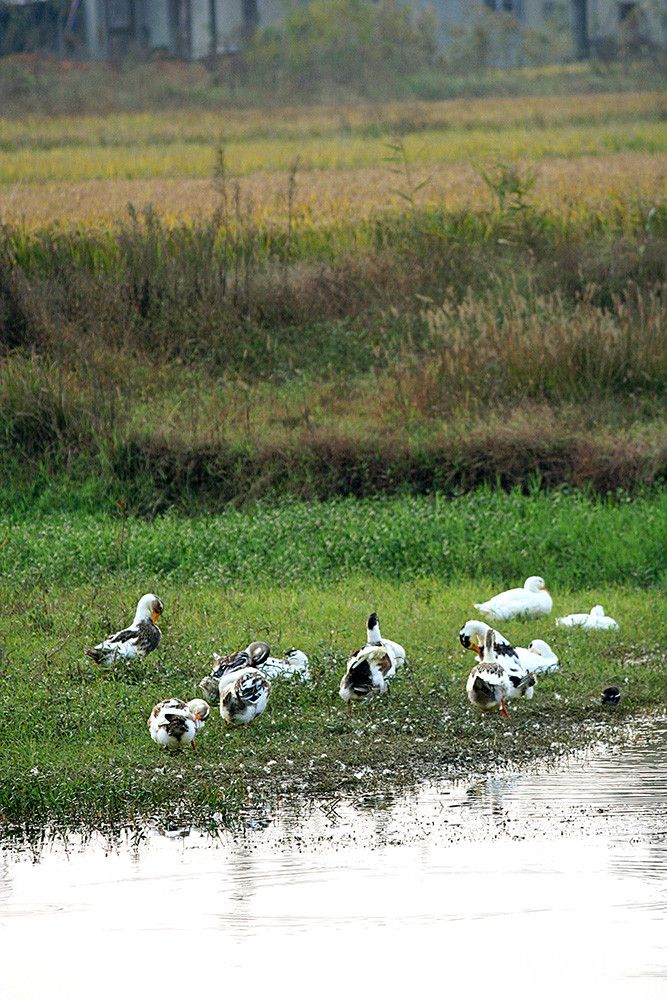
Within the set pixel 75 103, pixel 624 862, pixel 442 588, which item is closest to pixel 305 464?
pixel 442 588

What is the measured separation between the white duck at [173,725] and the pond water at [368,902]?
24.7 inches

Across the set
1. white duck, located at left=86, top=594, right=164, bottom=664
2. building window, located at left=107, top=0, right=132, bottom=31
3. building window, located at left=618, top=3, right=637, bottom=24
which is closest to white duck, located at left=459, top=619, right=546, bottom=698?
white duck, located at left=86, top=594, right=164, bottom=664

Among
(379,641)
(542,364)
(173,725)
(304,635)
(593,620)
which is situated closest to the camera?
(173,725)

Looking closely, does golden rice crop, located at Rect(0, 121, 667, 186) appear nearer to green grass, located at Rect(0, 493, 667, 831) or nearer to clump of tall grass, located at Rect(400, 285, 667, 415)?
clump of tall grass, located at Rect(400, 285, 667, 415)

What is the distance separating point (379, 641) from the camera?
768 centimetres

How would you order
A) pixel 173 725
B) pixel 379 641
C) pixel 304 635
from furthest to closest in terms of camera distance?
pixel 304 635 → pixel 379 641 → pixel 173 725

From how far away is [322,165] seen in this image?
28094 millimetres

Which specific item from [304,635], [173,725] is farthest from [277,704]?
[304,635]

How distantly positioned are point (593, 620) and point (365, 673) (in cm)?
223

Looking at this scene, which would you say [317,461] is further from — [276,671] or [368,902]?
[368,902]

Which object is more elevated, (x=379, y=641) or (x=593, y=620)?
(x=379, y=641)

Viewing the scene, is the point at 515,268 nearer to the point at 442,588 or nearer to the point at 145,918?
the point at 442,588

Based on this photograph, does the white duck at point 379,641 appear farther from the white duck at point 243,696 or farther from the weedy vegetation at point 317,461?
the white duck at point 243,696

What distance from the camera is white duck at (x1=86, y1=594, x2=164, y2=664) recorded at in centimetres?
796
